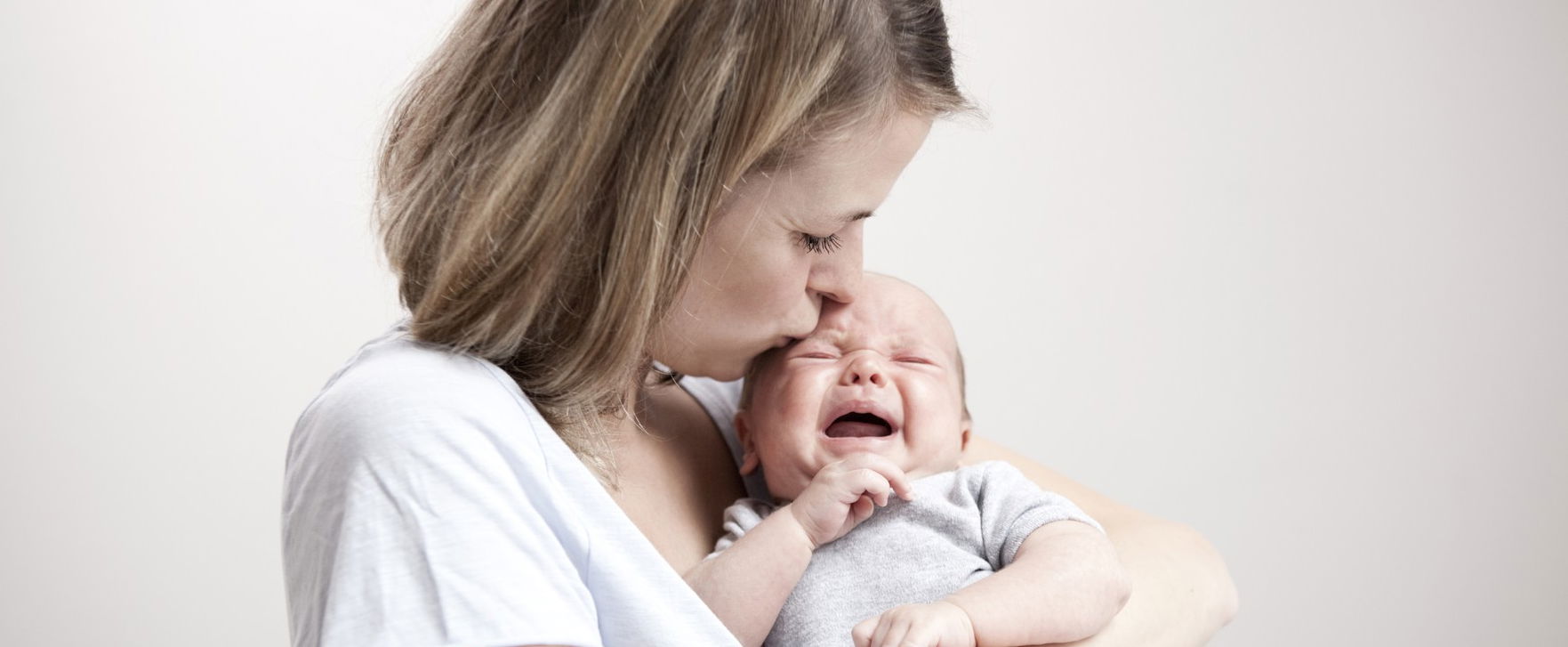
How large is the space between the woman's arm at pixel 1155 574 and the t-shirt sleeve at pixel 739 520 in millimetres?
292

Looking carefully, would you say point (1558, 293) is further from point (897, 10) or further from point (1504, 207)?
point (897, 10)

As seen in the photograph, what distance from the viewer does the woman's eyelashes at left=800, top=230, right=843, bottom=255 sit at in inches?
51.9

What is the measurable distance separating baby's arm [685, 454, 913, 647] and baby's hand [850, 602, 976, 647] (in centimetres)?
13

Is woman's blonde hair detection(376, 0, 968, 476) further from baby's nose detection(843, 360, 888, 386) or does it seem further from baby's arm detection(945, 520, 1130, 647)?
baby's arm detection(945, 520, 1130, 647)

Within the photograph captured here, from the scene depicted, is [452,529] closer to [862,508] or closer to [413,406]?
[413,406]

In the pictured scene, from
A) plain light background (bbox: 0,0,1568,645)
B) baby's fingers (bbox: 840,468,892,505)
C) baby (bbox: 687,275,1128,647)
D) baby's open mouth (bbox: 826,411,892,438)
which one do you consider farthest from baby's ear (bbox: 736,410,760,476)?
plain light background (bbox: 0,0,1568,645)

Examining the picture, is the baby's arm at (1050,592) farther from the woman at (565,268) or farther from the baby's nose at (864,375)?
the baby's nose at (864,375)

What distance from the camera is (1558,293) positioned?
2.90m

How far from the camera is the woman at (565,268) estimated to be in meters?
1.06

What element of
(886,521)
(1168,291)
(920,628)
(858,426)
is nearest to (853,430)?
(858,426)

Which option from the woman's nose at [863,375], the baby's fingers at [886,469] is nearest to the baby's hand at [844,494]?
the baby's fingers at [886,469]

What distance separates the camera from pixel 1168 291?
289cm

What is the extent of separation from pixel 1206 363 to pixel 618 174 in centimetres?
202

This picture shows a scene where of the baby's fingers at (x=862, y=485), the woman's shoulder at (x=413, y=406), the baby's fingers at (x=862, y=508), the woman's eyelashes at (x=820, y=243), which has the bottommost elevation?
the baby's fingers at (x=862, y=508)
